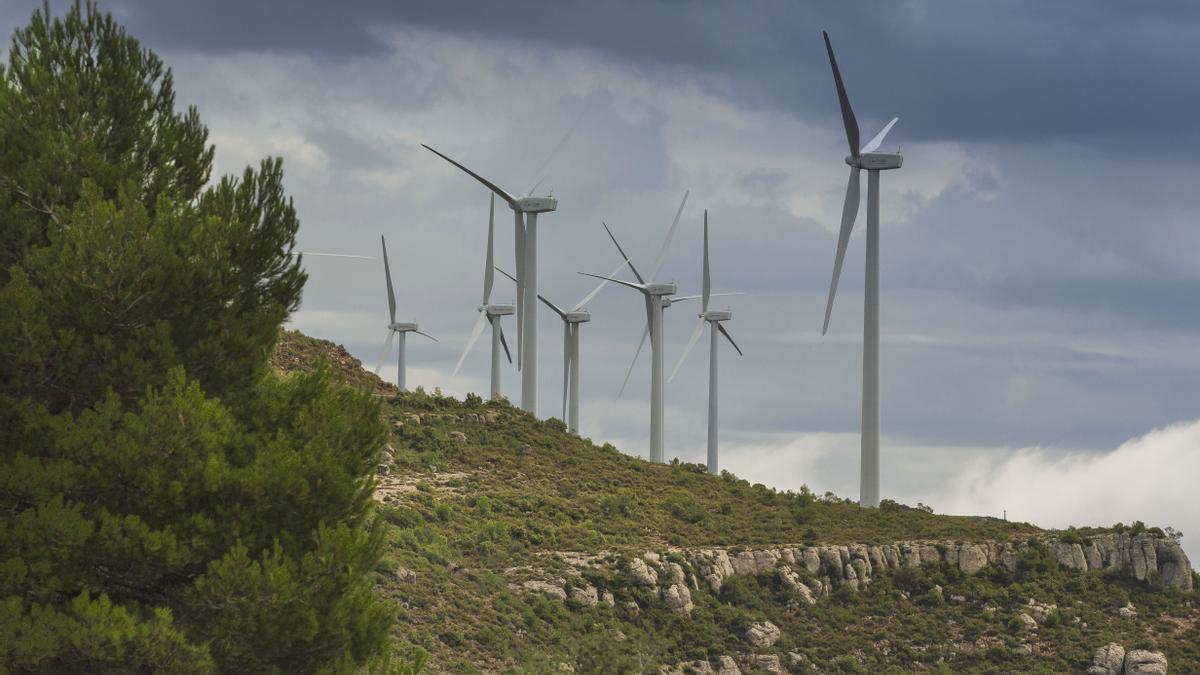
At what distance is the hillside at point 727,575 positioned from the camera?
220 ft

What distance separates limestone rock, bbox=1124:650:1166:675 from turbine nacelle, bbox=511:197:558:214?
49532mm

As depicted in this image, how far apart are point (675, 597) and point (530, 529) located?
10.2 metres

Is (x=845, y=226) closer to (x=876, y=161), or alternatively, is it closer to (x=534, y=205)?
(x=876, y=161)

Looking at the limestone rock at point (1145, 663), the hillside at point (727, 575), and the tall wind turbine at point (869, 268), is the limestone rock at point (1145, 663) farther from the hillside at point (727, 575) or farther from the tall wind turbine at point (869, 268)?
the tall wind turbine at point (869, 268)

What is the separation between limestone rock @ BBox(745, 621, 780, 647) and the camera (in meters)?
71.8

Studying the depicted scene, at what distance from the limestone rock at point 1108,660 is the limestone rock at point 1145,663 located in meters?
0.43

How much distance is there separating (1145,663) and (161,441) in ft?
198

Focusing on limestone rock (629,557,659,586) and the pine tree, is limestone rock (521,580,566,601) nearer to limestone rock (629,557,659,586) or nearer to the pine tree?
limestone rock (629,557,659,586)

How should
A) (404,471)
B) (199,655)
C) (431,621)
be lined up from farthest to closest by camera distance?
(404,471)
(431,621)
(199,655)

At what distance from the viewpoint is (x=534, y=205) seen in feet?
338

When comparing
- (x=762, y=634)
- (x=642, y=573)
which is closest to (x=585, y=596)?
(x=642, y=573)

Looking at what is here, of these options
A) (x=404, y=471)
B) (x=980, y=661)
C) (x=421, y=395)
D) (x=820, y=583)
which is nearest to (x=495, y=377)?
(x=421, y=395)

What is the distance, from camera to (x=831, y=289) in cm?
8838

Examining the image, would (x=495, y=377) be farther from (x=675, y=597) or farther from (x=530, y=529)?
(x=675, y=597)
